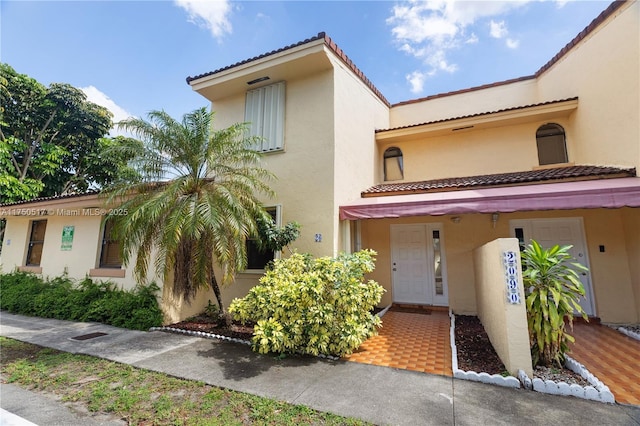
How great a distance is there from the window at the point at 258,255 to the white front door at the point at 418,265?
7.01m

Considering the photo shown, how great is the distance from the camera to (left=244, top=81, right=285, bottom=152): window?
14.7 meters

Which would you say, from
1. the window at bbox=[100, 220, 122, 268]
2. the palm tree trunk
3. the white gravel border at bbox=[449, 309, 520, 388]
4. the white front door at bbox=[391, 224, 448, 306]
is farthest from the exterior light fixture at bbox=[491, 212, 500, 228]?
the window at bbox=[100, 220, 122, 268]

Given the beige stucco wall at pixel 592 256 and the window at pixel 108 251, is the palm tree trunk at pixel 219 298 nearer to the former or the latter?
the window at pixel 108 251

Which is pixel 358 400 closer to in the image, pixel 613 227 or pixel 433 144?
pixel 613 227

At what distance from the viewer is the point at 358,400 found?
626 centimetres

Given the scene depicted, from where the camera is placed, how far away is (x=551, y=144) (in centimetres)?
1593

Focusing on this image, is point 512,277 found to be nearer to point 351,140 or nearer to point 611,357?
point 611,357

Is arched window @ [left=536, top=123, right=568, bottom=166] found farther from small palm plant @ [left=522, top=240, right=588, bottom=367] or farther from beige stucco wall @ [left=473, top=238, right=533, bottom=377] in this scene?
beige stucco wall @ [left=473, top=238, right=533, bottom=377]

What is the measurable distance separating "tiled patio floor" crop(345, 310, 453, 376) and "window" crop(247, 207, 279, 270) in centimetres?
633

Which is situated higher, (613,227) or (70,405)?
(613,227)

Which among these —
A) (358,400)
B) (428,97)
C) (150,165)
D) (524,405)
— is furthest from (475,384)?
(428,97)

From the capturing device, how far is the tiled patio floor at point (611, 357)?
6.75 meters

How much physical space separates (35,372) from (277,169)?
1128 cm

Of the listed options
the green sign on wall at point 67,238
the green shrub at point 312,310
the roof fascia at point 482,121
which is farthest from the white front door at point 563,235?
the green sign on wall at point 67,238
